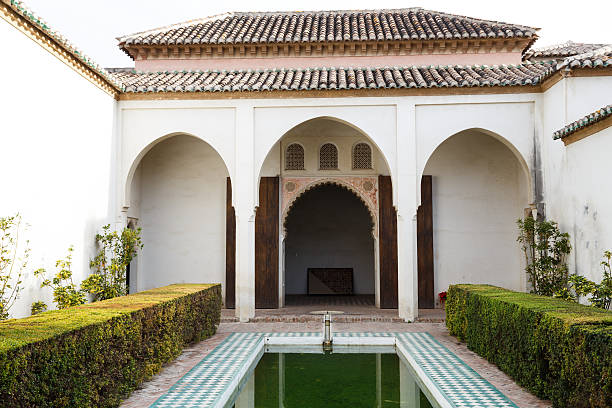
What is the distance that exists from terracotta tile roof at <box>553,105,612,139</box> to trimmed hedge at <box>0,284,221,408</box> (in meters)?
6.59

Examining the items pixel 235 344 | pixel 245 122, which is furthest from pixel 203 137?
pixel 235 344

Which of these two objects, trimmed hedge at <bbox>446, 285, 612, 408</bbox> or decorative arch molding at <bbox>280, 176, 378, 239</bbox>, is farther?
decorative arch molding at <bbox>280, 176, 378, 239</bbox>

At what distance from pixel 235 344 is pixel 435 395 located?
3918mm

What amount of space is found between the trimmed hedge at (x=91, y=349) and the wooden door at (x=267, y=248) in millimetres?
4373

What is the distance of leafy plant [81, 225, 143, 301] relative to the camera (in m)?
10.3

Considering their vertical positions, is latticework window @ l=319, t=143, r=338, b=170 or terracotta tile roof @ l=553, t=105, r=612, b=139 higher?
latticework window @ l=319, t=143, r=338, b=170

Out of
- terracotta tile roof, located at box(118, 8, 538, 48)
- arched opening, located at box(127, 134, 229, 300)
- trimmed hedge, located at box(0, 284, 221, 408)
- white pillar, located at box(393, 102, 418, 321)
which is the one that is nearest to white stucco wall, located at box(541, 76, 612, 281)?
white pillar, located at box(393, 102, 418, 321)

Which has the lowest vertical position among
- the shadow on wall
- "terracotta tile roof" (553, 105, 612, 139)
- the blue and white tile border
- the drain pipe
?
the blue and white tile border

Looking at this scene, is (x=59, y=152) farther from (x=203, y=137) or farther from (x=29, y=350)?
(x=29, y=350)

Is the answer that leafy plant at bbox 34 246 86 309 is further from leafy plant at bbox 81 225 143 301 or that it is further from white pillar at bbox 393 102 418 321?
white pillar at bbox 393 102 418 321

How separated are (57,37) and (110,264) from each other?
4.34 m

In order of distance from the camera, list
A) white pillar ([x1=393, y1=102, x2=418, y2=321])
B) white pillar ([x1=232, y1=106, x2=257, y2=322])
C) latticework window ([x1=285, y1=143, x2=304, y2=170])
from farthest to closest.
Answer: latticework window ([x1=285, y1=143, x2=304, y2=170])
white pillar ([x1=232, y1=106, x2=257, y2=322])
white pillar ([x1=393, y1=102, x2=418, y2=321])

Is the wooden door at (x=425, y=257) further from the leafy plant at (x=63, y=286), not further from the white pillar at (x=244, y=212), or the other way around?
the leafy plant at (x=63, y=286)

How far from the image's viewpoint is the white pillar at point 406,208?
11.2 meters
